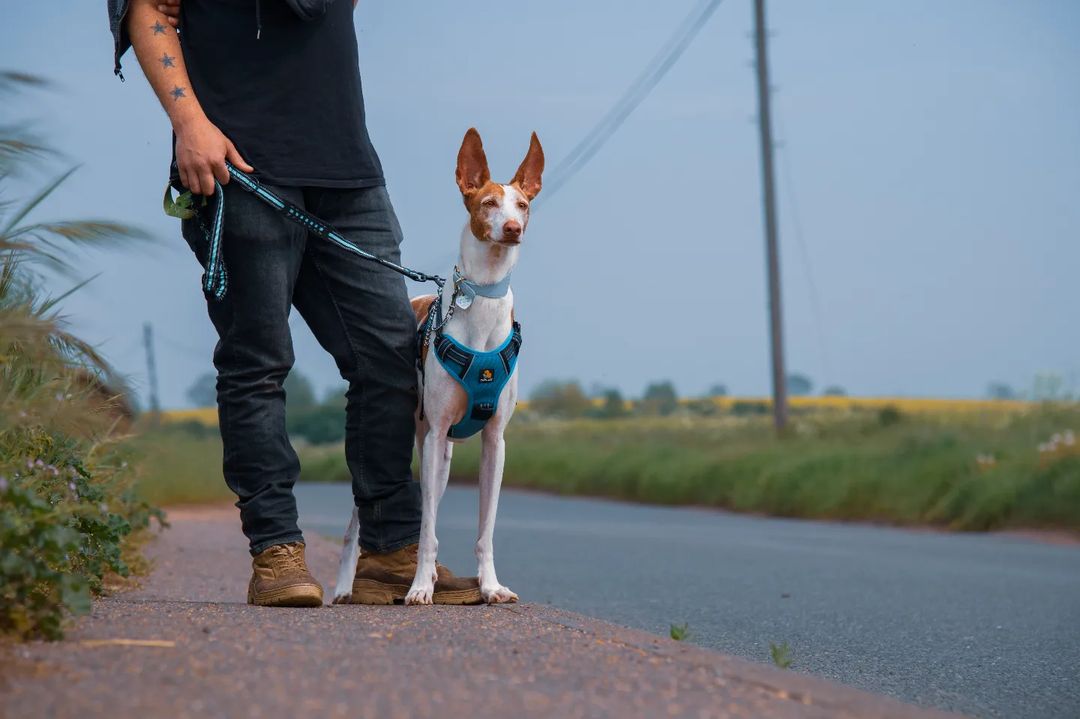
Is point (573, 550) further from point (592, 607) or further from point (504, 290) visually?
point (504, 290)

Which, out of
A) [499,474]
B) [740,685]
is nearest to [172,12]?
[499,474]

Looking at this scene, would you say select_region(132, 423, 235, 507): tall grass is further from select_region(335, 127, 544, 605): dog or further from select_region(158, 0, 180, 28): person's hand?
select_region(158, 0, 180, 28): person's hand

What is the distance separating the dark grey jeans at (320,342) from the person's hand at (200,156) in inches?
4.4

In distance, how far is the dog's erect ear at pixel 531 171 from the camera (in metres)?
5.49

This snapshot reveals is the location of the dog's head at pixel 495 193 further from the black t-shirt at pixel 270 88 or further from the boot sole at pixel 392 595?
the boot sole at pixel 392 595

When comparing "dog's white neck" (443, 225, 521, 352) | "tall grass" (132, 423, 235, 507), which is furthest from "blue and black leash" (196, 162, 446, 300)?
"tall grass" (132, 423, 235, 507)

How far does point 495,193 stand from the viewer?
532cm

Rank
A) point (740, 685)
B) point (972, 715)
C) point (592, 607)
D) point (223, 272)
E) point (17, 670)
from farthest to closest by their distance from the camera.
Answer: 1. point (592, 607)
2. point (223, 272)
3. point (972, 715)
4. point (740, 685)
5. point (17, 670)

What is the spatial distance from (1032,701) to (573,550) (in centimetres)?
633

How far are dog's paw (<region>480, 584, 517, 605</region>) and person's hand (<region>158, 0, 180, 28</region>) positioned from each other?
221 cm

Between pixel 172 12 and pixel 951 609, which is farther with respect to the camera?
pixel 951 609

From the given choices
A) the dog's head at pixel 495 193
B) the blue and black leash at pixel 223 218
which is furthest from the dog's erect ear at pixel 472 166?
the blue and black leash at pixel 223 218

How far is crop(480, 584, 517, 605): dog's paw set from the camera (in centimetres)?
521

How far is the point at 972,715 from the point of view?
4645 millimetres
